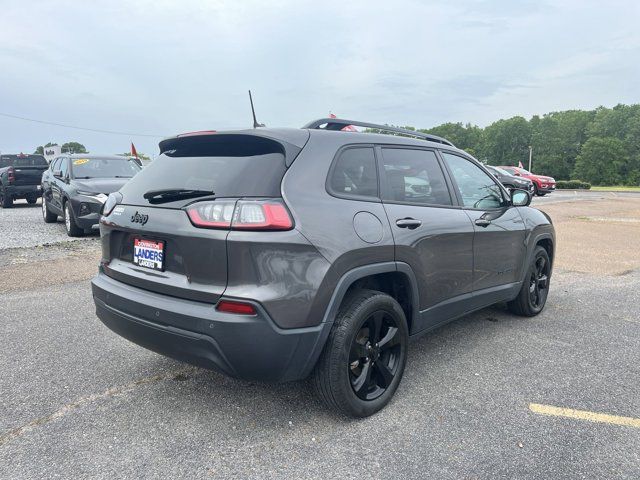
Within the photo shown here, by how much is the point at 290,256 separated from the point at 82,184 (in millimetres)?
8279

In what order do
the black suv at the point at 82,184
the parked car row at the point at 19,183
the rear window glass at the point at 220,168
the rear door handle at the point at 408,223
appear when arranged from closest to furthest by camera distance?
the rear window glass at the point at 220,168 → the rear door handle at the point at 408,223 → the black suv at the point at 82,184 → the parked car row at the point at 19,183

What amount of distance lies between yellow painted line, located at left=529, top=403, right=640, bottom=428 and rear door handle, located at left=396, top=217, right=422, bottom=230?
1.35 metres

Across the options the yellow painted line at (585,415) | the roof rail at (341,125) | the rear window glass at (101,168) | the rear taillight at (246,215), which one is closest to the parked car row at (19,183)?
the rear window glass at (101,168)

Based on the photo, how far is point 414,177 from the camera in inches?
136

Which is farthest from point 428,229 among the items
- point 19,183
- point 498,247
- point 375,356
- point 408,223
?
point 19,183

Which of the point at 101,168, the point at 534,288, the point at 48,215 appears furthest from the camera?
the point at 48,215

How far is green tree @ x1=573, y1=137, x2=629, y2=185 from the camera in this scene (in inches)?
3007

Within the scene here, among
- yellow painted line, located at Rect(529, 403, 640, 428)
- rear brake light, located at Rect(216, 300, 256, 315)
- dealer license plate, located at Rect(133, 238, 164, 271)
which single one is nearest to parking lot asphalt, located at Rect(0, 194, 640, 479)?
yellow painted line, located at Rect(529, 403, 640, 428)

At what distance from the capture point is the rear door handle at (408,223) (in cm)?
309

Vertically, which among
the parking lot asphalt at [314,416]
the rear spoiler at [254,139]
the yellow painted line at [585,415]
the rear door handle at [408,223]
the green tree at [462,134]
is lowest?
the yellow painted line at [585,415]

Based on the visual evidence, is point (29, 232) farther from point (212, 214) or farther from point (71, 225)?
point (212, 214)

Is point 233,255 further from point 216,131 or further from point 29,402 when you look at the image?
point 29,402

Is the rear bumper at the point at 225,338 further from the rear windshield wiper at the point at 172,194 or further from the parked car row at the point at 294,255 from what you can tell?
the rear windshield wiper at the point at 172,194

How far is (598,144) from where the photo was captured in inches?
3076
